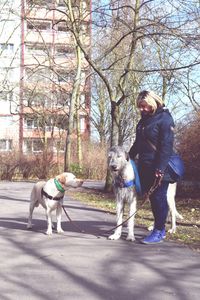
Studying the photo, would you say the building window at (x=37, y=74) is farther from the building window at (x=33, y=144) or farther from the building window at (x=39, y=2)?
the building window at (x=33, y=144)

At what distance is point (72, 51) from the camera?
112 ft

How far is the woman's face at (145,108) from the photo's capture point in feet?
24.0

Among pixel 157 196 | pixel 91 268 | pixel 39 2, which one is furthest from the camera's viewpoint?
pixel 39 2

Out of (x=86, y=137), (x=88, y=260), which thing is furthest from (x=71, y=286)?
(x=86, y=137)

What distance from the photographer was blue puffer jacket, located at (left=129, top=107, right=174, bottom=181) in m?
7.13

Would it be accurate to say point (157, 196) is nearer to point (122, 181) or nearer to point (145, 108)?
point (122, 181)

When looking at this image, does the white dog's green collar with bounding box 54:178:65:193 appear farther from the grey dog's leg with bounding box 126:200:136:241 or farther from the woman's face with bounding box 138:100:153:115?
the woman's face with bounding box 138:100:153:115

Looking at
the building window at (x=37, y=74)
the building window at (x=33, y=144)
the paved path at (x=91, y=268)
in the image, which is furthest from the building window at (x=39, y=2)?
the building window at (x=33, y=144)

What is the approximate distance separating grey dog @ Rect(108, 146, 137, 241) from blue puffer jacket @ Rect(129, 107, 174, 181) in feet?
0.97

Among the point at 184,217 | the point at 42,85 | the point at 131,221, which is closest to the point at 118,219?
the point at 131,221

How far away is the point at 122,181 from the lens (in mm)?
7508

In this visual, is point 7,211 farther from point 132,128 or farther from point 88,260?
point 132,128

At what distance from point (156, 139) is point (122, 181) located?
0.84 metres

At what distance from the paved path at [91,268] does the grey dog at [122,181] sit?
→ 28 cm
